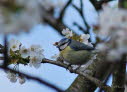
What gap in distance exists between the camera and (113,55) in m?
0.86

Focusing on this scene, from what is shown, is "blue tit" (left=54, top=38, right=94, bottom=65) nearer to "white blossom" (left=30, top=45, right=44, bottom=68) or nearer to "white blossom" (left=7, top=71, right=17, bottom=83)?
"white blossom" (left=30, top=45, right=44, bottom=68)

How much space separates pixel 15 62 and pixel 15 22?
6.50ft

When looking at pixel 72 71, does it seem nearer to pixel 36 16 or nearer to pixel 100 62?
pixel 100 62

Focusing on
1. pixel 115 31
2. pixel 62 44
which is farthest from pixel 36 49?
pixel 115 31

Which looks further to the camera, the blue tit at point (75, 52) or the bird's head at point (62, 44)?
the bird's head at point (62, 44)

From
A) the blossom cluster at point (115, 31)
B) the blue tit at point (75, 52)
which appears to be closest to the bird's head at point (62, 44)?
the blue tit at point (75, 52)

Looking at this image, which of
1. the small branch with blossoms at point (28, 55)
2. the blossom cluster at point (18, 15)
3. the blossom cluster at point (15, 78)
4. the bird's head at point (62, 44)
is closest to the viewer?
the blossom cluster at point (18, 15)

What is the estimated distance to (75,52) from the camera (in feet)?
9.80

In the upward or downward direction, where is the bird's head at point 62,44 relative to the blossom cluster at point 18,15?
downward

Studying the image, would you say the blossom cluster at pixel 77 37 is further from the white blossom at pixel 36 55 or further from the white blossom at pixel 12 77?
the white blossom at pixel 12 77

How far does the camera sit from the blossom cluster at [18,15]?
0.80 metres

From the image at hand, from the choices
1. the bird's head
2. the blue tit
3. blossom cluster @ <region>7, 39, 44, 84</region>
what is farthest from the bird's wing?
blossom cluster @ <region>7, 39, 44, 84</region>

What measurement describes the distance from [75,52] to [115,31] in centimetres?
210

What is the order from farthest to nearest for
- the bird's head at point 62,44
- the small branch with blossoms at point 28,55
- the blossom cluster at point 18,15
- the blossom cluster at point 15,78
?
the bird's head at point 62,44, the blossom cluster at point 15,78, the small branch with blossoms at point 28,55, the blossom cluster at point 18,15
